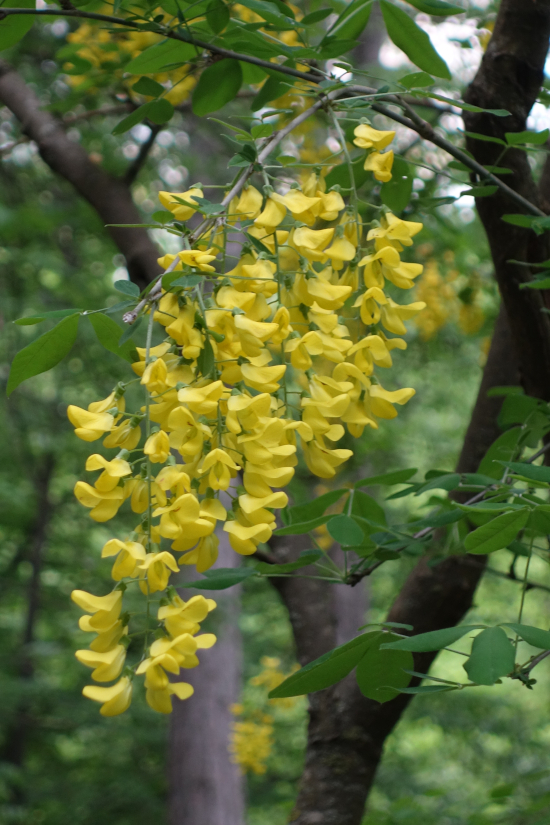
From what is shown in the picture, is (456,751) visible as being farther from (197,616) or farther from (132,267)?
(197,616)

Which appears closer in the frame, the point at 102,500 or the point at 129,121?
the point at 102,500

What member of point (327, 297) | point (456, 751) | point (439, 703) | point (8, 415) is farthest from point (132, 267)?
point (456, 751)

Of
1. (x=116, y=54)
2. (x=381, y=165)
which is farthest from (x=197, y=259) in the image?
(x=116, y=54)

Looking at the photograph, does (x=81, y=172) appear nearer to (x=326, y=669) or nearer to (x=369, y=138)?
(x=369, y=138)

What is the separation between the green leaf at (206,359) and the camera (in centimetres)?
71

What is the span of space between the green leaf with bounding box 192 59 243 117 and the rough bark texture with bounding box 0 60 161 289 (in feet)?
3.97

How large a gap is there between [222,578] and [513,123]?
3.23 feet

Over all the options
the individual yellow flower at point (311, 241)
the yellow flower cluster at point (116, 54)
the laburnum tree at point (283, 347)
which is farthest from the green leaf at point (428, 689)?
the yellow flower cluster at point (116, 54)

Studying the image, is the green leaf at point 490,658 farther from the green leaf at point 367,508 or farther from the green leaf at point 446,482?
the green leaf at point 367,508

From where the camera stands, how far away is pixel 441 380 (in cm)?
664

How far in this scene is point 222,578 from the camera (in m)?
0.94

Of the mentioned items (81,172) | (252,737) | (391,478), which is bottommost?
(252,737)

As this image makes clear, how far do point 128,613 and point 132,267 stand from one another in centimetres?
185

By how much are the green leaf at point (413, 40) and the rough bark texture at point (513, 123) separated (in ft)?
0.75
